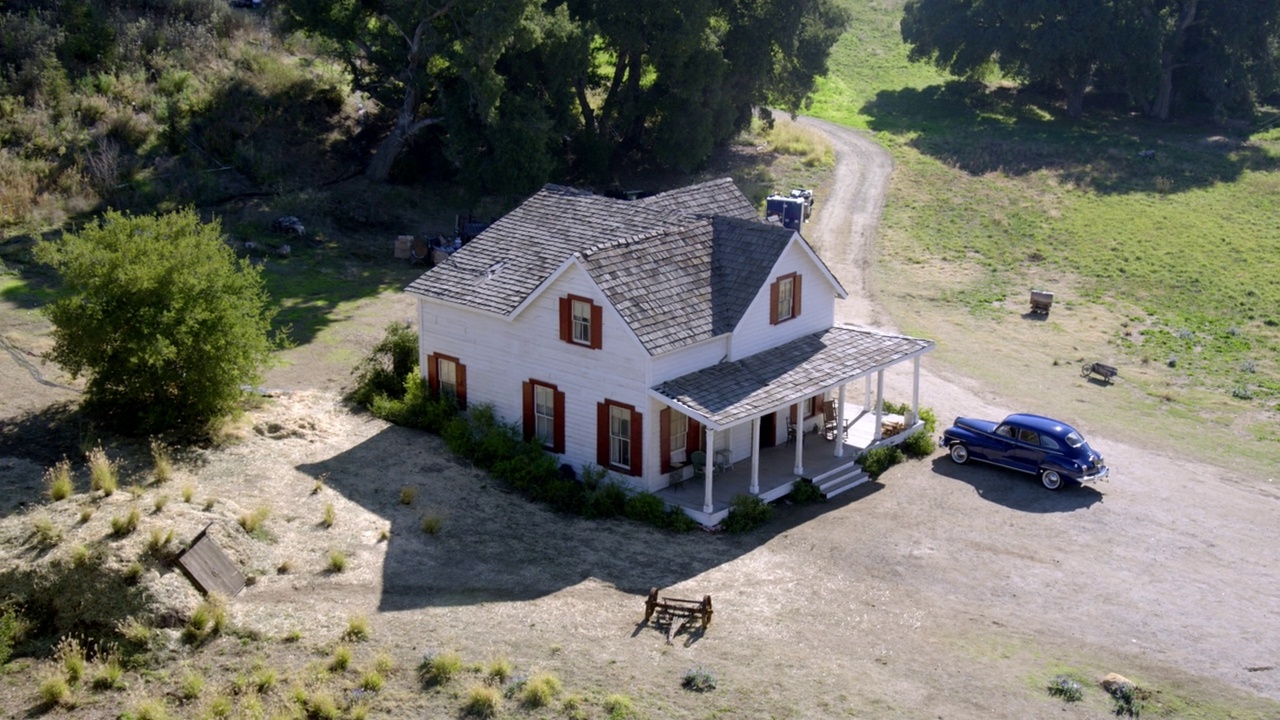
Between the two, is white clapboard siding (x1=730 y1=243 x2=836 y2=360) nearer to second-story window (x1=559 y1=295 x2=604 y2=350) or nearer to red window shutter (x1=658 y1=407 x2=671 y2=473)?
red window shutter (x1=658 y1=407 x2=671 y2=473)

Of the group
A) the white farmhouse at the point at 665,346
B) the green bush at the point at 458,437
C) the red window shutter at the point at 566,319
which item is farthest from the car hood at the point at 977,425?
the green bush at the point at 458,437

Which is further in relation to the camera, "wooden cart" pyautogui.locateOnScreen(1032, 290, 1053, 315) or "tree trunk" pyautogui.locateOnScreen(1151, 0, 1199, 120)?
"tree trunk" pyautogui.locateOnScreen(1151, 0, 1199, 120)

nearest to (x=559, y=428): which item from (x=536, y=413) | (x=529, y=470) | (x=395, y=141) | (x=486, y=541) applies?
(x=536, y=413)

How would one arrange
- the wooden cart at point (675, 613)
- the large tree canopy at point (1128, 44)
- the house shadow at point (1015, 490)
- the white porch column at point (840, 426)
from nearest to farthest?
the wooden cart at point (675, 613) < the house shadow at point (1015, 490) < the white porch column at point (840, 426) < the large tree canopy at point (1128, 44)

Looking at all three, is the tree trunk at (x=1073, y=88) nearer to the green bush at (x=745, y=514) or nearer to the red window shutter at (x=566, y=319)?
the red window shutter at (x=566, y=319)

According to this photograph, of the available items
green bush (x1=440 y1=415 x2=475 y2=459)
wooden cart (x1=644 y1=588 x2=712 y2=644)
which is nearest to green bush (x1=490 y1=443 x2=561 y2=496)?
green bush (x1=440 y1=415 x2=475 y2=459)
